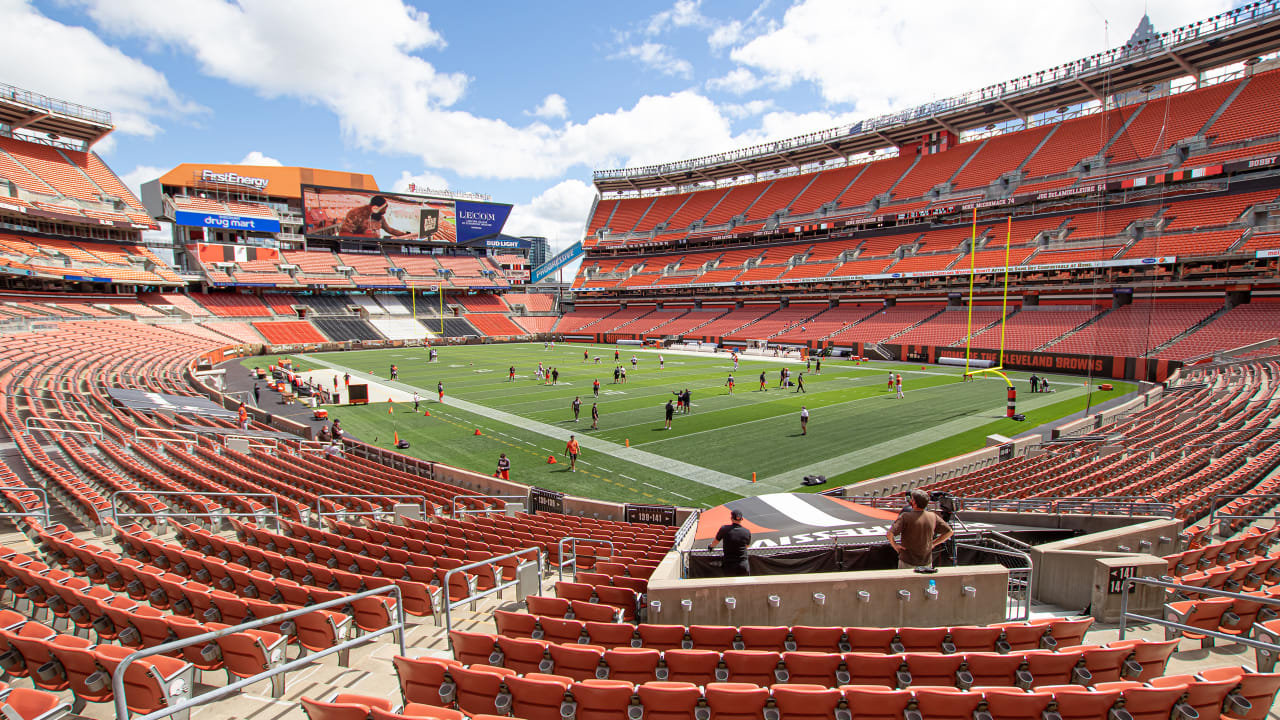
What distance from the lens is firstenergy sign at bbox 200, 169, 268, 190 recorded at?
2901 inches

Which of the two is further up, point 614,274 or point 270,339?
point 614,274

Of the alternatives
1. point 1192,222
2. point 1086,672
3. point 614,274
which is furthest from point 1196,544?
point 614,274

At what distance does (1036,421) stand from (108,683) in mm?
27232

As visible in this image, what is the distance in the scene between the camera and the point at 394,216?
8444 cm

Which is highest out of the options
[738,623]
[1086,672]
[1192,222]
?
[1192,222]

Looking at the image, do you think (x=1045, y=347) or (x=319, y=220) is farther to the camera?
(x=319, y=220)

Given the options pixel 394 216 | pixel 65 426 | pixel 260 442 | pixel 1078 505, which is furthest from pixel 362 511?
pixel 394 216

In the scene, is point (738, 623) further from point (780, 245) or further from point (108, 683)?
point (780, 245)

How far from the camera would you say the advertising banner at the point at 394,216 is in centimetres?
7938

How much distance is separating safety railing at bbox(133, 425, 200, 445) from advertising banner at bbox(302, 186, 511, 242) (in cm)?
7152

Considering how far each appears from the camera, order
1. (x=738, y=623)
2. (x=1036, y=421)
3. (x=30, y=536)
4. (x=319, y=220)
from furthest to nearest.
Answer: (x=319, y=220)
(x=1036, y=421)
(x=30, y=536)
(x=738, y=623)

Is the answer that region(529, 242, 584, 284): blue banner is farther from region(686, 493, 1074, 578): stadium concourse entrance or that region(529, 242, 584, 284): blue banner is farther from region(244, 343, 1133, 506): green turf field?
region(686, 493, 1074, 578): stadium concourse entrance

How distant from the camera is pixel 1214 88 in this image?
44.3 metres

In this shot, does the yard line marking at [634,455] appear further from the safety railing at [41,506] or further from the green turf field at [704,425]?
the safety railing at [41,506]
